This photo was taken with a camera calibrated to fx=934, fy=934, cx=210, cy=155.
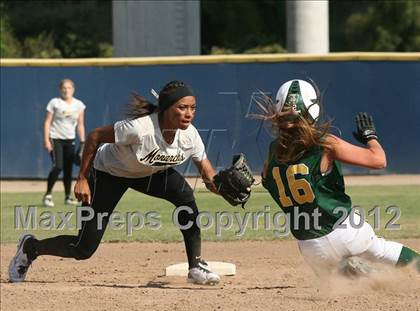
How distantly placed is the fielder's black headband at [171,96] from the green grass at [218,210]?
12.4 feet

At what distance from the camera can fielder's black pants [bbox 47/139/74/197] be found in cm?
1355

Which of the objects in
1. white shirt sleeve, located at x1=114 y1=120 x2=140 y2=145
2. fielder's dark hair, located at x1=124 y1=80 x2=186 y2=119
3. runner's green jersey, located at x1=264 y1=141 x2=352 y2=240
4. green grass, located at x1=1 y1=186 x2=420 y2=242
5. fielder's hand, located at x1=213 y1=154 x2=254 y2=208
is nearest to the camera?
runner's green jersey, located at x1=264 y1=141 x2=352 y2=240

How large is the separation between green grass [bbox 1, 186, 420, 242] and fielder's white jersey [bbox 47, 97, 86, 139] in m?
1.05

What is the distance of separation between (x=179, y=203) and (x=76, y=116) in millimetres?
6202

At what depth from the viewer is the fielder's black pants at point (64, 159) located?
44.4 ft

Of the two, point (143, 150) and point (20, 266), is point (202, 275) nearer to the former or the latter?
point (143, 150)

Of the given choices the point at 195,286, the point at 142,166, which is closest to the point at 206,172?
the point at 142,166

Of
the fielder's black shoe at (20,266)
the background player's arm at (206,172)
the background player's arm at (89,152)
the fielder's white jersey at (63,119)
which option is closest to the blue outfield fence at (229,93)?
the fielder's white jersey at (63,119)

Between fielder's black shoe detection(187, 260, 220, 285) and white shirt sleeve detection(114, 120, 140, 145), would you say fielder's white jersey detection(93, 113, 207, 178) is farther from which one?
fielder's black shoe detection(187, 260, 220, 285)

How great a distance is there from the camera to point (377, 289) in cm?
679

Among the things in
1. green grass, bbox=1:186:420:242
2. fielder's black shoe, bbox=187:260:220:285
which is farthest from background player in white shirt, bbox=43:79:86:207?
fielder's black shoe, bbox=187:260:220:285

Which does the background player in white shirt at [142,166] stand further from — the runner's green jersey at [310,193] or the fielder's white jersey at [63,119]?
the fielder's white jersey at [63,119]

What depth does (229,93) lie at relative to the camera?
16.8 metres

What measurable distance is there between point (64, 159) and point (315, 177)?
7.87 metres
